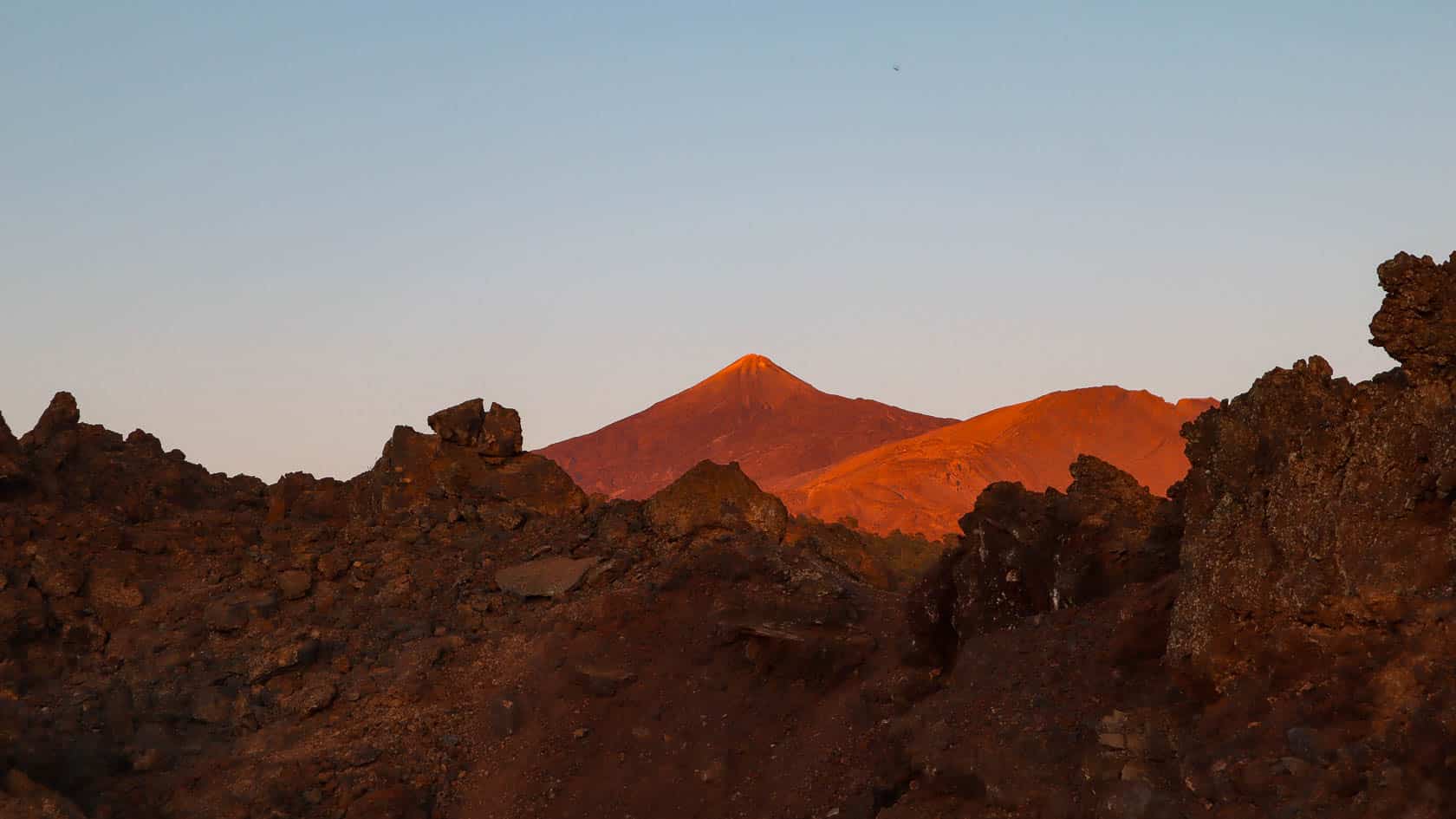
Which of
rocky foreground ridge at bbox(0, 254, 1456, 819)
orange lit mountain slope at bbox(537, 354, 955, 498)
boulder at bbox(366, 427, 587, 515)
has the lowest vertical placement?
rocky foreground ridge at bbox(0, 254, 1456, 819)

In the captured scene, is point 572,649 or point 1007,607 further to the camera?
point 572,649

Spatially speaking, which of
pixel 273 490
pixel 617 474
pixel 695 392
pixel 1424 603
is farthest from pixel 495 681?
pixel 695 392

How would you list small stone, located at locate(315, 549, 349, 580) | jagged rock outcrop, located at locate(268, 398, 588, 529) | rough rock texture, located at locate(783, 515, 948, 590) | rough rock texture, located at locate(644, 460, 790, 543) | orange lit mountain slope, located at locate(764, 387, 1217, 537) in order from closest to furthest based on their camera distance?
1. rough rock texture, located at locate(644, 460, 790, 543)
2. small stone, located at locate(315, 549, 349, 580)
3. rough rock texture, located at locate(783, 515, 948, 590)
4. jagged rock outcrop, located at locate(268, 398, 588, 529)
5. orange lit mountain slope, located at locate(764, 387, 1217, 537)

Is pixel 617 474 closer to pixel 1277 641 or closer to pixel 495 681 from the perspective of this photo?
pixel 495 681

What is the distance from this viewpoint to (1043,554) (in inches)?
467

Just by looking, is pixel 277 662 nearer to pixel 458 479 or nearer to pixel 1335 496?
pixel 458 479

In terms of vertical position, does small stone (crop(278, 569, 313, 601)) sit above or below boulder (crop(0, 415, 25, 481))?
below

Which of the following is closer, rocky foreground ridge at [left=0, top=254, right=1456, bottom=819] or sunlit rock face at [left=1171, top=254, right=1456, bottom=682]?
sunlit rock face at [left=1171, top=254, right=1456, bottom=682]

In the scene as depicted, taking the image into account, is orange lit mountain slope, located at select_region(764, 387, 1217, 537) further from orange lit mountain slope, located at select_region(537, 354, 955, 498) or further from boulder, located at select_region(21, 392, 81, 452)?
boulder, located at select_region(21, 392, 81, 452)

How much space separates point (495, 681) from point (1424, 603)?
9.99 m

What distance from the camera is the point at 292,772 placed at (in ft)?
45.2

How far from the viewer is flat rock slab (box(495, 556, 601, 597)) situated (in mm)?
16891

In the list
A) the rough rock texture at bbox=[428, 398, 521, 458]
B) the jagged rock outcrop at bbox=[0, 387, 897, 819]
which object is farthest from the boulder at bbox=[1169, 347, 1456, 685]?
the rough rock texture at bbox=[428, 398, 521, 458]

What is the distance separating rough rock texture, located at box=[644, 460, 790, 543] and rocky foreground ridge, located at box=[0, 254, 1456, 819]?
0.04 meters
